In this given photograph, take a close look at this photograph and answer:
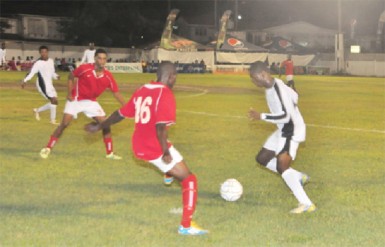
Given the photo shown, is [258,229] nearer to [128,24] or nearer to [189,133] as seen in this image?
[189,133]

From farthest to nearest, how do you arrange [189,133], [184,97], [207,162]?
[184,97] → [189,133] → [207,162]

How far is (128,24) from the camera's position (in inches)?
3605

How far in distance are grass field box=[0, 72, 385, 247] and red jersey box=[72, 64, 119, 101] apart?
4.35 feet

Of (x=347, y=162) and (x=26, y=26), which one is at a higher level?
(x=26, y=26)

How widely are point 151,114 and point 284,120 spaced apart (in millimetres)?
1977

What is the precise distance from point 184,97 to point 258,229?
22.9 meters

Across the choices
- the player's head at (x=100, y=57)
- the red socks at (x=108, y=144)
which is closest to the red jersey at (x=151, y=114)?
the player's head at (x=100, y=57)

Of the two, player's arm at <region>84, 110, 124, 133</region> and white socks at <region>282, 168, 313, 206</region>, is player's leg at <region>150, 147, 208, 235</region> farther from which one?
white socks at <region>282, 168, 313, 206</region>

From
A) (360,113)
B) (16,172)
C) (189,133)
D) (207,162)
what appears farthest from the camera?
(360,113)

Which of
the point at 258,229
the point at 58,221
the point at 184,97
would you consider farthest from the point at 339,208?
the point at 184,97

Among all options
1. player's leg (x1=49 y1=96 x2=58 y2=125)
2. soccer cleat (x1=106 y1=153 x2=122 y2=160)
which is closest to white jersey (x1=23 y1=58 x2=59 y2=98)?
player's leg (x1=49 y1=96 x2=58 y2=125)

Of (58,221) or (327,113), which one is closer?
(58,221)

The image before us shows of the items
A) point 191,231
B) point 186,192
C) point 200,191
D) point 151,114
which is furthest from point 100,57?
point 191,231

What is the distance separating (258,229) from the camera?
6992mm
